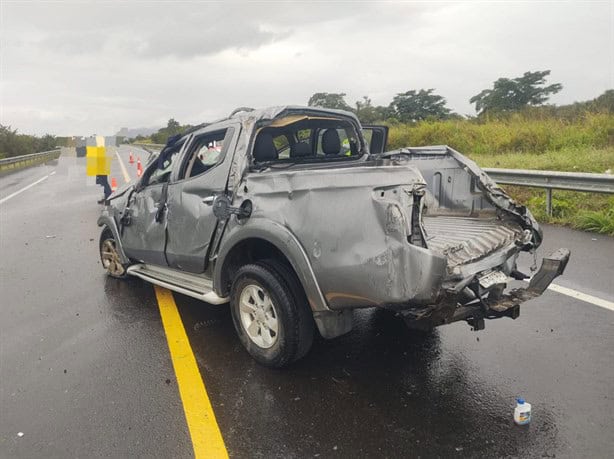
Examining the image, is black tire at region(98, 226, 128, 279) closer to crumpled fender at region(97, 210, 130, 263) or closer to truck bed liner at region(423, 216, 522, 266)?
crumpled fender at region(97, 210, 130, 263)

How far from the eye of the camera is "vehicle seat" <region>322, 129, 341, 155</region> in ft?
16.4

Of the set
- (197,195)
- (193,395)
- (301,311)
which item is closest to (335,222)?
(301,311)

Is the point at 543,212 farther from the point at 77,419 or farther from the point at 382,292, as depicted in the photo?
the point at 77,419

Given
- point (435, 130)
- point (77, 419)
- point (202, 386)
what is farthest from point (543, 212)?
point (435, 130)

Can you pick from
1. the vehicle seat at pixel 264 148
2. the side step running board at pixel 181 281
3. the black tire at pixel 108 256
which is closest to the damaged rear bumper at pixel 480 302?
Result: the side step running board at pixel 181 281

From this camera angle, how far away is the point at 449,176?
15.0ft

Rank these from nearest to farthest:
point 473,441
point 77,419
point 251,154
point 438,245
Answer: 1. point 473,441
2. point 77,419
3. point 438,245
4. point 251,154

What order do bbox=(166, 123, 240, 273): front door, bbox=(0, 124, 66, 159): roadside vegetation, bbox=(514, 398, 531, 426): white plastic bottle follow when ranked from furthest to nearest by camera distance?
bbox=(0, 124, 66, 159): roadside vegetation
bbox=(166, 123, 240, 273): front door
bbox=(514, 398, 531, 426): white plastic bottle

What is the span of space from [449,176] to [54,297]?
446 cm

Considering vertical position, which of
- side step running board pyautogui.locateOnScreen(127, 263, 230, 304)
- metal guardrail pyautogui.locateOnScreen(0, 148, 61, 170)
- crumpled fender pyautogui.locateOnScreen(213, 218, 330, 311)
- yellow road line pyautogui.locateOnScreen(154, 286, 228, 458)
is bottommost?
yellow road line pyautogui.locateOnScreen(154, 286, 228, 458)

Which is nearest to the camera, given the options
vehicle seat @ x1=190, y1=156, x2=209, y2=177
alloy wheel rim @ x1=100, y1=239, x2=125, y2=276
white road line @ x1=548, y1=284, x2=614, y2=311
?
vehicle seat @ x1=190, y1=156, x2=209, y2=177

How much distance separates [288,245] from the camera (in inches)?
128

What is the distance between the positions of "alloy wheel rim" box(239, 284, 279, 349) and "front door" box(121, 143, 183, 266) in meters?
1.37

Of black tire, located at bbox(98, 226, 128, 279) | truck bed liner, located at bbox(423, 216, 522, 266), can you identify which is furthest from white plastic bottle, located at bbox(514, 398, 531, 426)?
black tire, located at bbox(98, 226, 128, 279)
